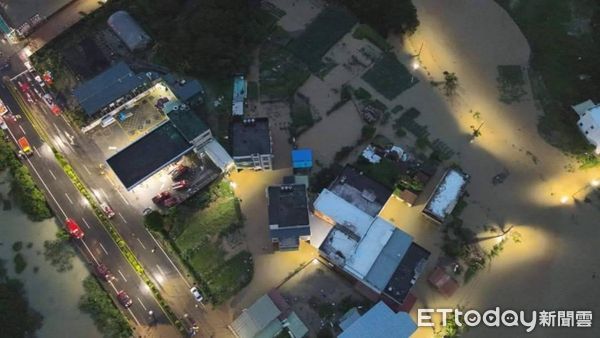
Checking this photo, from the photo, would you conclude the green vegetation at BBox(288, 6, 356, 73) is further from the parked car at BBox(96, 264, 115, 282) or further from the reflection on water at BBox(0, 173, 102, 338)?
the reflection on water at BBox(0, 173, 102, 338)

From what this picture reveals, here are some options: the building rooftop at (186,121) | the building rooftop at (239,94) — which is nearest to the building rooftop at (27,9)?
the building rooftop at (186,121)

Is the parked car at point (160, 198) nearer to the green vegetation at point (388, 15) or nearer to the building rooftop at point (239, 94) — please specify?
the building rooftop at point (239, 94)

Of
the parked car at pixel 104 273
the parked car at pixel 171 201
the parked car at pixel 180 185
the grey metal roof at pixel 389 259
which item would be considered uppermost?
the parked car at pixel 180 185

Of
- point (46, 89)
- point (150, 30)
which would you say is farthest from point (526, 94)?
point (46, 89)

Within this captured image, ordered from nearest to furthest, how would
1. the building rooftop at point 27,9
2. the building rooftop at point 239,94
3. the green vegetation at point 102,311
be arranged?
the green vegetation at point 102,311 < the building rooftop at point 239,94 < the building rooftop at point 27,9

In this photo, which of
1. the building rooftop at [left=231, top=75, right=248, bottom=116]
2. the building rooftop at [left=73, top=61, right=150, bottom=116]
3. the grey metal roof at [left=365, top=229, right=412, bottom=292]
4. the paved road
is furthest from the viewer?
the building rooftop at [left=231, top=75, right=248, bottom=116]

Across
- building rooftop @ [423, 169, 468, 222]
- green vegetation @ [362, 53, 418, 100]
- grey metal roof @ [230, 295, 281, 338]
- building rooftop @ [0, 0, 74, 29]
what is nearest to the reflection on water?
grey metal roof @ [230, 295, 281, 338]
